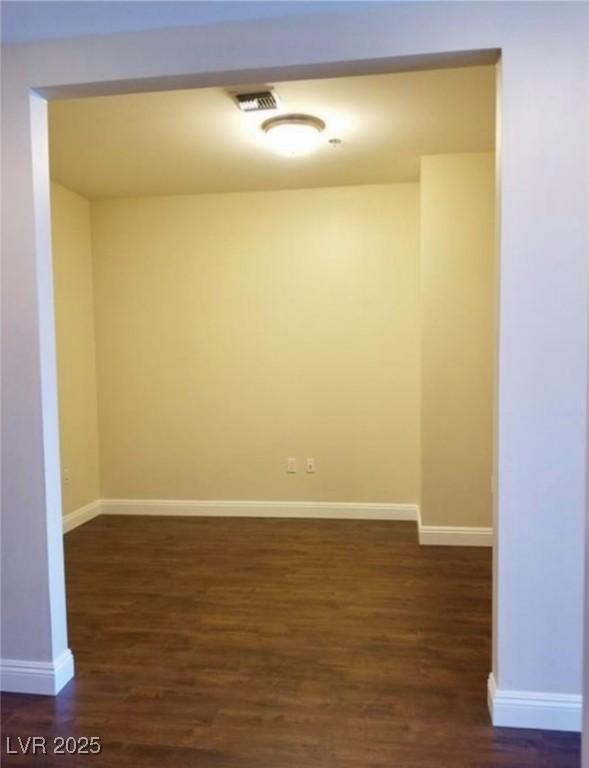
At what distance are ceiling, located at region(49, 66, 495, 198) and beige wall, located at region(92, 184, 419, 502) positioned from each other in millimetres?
337

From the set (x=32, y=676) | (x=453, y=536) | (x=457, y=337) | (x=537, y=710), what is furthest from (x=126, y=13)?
(x=453, y=536)

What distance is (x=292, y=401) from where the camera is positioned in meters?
4.69

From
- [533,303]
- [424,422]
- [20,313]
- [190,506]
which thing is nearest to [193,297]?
[190,506]

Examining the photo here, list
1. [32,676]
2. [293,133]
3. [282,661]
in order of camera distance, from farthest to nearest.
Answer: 1. [293,133]
2. [282,661]
3. [32,676]

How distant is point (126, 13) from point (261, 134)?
1.26 m

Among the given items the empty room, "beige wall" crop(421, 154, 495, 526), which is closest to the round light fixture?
the empty room

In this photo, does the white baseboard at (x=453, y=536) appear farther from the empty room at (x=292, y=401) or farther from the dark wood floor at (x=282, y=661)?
the dark wood floor at (x=282, y=661)

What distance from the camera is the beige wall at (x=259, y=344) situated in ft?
14.9

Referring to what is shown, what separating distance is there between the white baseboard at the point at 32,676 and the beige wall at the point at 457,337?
2.60 m

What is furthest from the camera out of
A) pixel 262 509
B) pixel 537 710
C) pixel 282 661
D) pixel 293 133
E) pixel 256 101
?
pixel 262 509

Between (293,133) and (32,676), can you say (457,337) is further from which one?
(32,676)

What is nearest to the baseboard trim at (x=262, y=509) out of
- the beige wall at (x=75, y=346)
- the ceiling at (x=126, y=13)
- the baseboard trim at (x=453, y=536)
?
the beige wall at (x=75, y=346)

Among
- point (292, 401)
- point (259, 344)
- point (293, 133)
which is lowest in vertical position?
point (292, 401)

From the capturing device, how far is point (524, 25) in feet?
6.28
